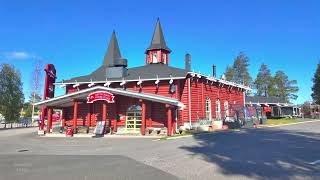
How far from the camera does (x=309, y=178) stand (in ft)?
28.4

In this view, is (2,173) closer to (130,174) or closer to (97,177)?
(97,177)

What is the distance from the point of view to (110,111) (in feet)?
97.3

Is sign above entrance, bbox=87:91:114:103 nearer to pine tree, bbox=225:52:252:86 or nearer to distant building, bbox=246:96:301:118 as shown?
distant building, bbox=246:96:301:118

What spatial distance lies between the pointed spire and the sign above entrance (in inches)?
392

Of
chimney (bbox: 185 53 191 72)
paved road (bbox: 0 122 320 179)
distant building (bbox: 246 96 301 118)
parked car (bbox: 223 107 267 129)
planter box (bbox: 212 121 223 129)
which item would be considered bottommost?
paved road (bbox: 0 122 320 179)

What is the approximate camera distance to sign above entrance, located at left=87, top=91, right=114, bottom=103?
2602cm

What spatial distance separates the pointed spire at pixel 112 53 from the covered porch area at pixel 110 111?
23.7 ft

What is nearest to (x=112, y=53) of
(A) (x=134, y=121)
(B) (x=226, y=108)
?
(A) (x=134, y=121)

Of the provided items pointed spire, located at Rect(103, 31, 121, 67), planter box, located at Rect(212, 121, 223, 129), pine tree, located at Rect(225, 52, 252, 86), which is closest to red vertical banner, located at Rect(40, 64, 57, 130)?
pointed spire, located at Rect(103, 31, 121, 67)

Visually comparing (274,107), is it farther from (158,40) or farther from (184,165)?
(184,165)

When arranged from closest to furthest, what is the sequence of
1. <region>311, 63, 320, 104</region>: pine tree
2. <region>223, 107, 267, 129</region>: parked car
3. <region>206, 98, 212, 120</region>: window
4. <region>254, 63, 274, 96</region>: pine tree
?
<region>223, 107, 267, 129</region>: parked car, <region>206, 98, 212, 120</region>: window, <region>311, 63, 320, 104</region>: pine tree, <region>254, 63, 274, 96</region>: pine tree

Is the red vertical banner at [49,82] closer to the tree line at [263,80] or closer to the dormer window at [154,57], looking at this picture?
the dormer window at [154,57]

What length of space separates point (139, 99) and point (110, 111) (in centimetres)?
489

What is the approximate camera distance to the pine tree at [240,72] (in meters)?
83.9
